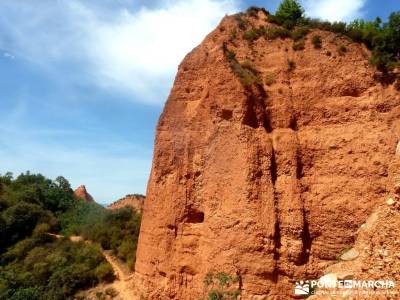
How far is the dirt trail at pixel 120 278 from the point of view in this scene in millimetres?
19922

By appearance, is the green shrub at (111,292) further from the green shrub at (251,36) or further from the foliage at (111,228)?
the green shrub at (251,36)

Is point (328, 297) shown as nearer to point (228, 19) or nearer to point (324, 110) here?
point (324, 110)

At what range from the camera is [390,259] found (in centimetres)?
945

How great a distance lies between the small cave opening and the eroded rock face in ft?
0.15

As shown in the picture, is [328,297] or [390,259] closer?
[390,259]

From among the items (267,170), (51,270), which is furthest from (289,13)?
(51,270)

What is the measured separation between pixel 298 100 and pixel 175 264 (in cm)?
909

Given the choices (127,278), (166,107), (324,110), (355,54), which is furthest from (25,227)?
(355,54)

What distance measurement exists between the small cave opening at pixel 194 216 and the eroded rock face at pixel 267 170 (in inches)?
1.8

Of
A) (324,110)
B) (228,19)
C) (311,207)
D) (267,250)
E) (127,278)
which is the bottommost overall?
(127,278)

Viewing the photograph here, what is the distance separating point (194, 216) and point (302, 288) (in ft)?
18.0

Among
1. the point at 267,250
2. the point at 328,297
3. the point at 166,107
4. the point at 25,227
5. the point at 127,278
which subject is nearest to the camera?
the point at 328,297

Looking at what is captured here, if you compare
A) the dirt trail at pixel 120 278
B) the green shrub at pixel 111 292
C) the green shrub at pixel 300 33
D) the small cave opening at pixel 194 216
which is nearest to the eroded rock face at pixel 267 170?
the small cave opening at pixel 194 216

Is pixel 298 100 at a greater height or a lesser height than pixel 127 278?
greater
